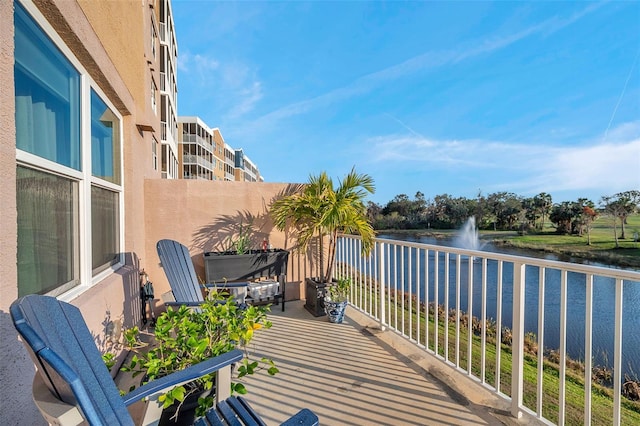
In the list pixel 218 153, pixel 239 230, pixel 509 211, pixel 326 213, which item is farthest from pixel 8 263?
pixel 218 153

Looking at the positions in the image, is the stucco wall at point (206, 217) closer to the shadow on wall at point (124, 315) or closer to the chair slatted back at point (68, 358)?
the shadow on wall at point (124, 315)

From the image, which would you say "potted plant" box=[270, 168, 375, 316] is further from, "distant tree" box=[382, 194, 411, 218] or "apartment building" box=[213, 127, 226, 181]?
"apartment building" box=[213, 127, 226, 181]

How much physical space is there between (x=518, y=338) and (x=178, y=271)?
281 cm

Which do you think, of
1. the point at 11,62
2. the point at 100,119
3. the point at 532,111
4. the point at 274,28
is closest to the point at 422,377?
the point at 11,62

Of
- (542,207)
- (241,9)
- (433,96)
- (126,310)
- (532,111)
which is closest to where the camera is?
(126,310)

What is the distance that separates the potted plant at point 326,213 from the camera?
12.6ft

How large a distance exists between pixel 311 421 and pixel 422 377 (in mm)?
1681

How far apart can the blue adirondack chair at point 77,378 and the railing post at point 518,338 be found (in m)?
1.52

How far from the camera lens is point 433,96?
1680 centimetres

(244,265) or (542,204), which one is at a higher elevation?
(542,204)

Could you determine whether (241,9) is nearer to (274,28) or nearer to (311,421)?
(274,28)

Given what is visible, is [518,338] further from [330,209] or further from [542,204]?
[542,204]

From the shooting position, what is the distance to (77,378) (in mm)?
771

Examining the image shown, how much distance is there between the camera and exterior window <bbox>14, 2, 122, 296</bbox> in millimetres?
1458
